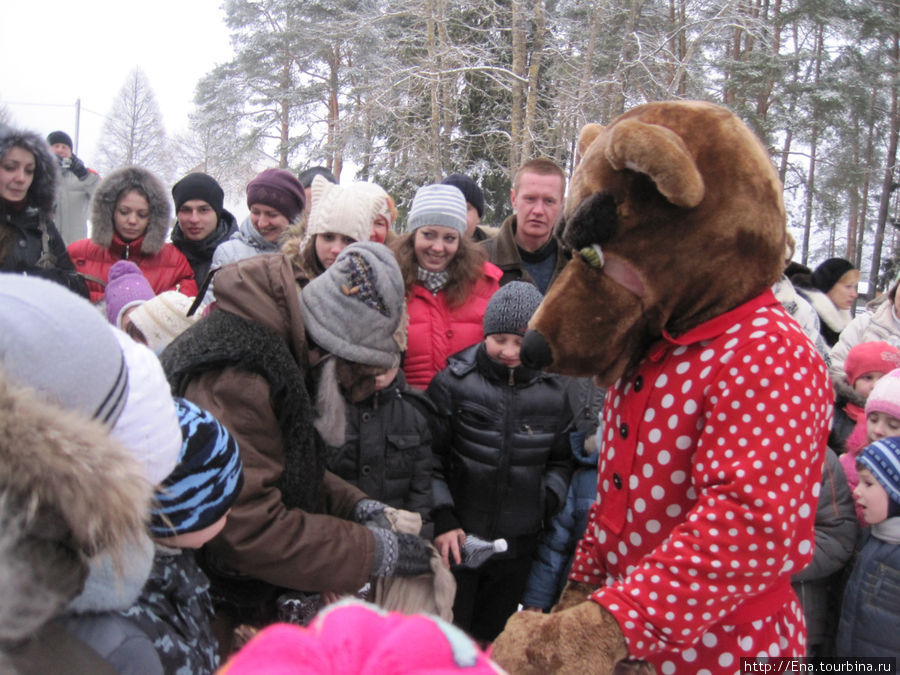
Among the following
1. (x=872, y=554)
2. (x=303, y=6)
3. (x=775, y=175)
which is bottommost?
(x=872, y=554)

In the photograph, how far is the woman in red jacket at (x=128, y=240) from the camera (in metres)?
4.02

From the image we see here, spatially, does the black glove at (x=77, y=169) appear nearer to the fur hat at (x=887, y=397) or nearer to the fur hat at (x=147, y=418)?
the fur hat at (x=147, y=418)

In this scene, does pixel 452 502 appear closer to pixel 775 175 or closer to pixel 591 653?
pixel 591 653

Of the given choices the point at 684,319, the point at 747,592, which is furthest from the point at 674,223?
Answer: the point at 747,592

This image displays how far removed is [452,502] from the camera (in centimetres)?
252

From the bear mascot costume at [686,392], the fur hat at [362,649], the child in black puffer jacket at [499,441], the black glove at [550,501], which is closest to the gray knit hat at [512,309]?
the child in black puffer jacket at [499,441]

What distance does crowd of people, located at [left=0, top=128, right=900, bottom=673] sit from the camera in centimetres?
81

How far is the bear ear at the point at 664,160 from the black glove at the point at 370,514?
1249 millimetres

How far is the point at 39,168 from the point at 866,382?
185 inches

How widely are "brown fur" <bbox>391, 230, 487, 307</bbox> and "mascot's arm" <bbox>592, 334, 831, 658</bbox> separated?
1.95m

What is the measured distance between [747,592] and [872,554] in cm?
149

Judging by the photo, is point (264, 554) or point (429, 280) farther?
point (429, 280)

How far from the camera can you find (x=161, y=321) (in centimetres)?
249

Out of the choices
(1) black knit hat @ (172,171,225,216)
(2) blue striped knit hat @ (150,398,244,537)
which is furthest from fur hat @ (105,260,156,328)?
(2) blue striped knit hat @ (150,398,244,537)
